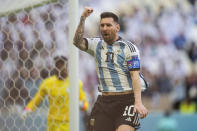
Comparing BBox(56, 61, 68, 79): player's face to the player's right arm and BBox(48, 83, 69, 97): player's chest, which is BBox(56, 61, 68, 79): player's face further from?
the player's right arm

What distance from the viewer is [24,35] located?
9.67 ft

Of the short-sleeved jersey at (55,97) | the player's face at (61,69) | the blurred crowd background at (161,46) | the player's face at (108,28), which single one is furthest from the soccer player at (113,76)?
the blurred crowd background at (161,46)

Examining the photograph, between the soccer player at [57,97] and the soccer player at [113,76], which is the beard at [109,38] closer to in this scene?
the soccer player at [113,76]

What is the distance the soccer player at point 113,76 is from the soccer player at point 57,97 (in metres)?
0.37

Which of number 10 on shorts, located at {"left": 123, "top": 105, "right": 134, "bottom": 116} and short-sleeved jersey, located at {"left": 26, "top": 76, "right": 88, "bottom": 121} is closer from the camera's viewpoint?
number 10 on shorts, located at {"left": 123, "top": 105, "right": 134, "bottom": 116}

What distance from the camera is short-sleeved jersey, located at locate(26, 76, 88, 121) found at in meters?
2.90

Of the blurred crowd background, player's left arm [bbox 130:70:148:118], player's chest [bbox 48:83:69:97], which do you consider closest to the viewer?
player's left arm [bbox 130:70:148:118]

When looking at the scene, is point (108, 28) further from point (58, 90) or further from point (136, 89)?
point (58, 90)

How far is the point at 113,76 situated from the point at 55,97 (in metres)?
0.72

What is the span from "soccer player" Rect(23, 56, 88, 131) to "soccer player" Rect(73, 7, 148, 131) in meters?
0.37

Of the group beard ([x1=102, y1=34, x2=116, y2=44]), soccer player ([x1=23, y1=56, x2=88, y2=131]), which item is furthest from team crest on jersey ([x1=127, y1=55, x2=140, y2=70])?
soccer player ([x1=23, y1=56, x2=88, y2=131])

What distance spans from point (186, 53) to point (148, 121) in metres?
1.57

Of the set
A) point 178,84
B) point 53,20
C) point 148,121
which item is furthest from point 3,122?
point 178,84

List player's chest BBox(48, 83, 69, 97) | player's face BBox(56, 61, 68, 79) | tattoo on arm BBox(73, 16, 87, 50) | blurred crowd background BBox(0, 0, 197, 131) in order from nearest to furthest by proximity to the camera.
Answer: tattoo on arm BBox(73, 16, 87, 50), player's face BBox(56, 61, 68, 79), player's chest BBox(48, 83, 69, 97), blurred crowd background BBox(0, 0, 197, 131)
